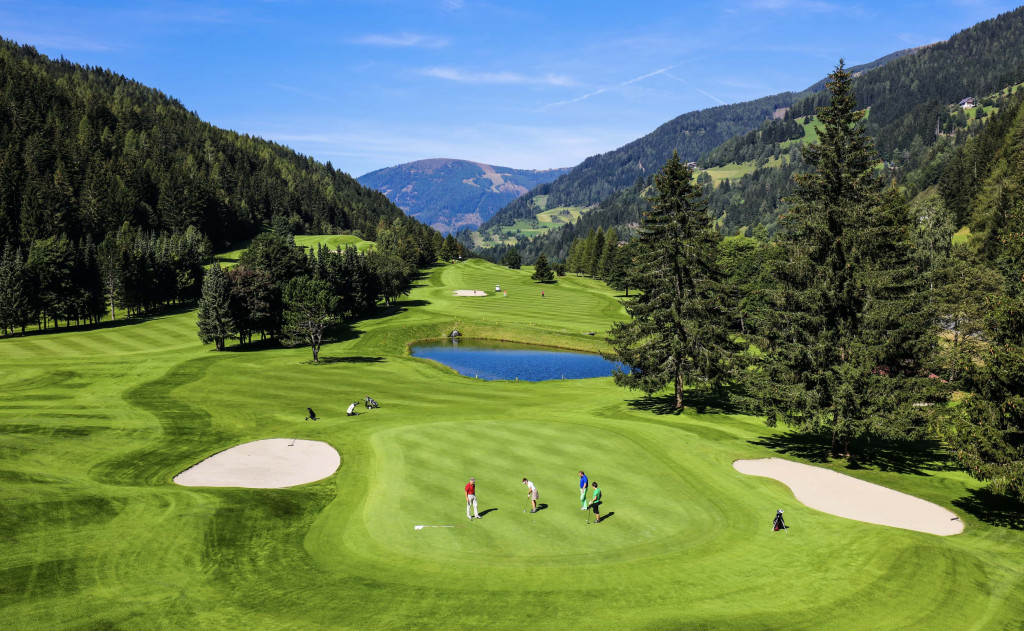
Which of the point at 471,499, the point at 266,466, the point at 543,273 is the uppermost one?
the point at 543,273

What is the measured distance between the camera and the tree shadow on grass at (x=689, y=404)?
161ft

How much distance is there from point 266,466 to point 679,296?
33.1 m

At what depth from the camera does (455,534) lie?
2311 centimetres

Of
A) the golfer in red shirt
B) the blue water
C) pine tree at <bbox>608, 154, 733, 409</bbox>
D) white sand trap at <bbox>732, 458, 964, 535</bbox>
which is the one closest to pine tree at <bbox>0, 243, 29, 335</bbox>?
the blue water

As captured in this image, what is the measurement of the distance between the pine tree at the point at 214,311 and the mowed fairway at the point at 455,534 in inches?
1250

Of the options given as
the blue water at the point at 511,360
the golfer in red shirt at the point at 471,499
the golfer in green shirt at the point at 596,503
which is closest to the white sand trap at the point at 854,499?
the golfer in green shirt at the point at 596,503

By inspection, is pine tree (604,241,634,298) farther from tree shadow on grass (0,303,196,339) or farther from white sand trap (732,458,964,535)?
white sand trap (732,458,964,535)

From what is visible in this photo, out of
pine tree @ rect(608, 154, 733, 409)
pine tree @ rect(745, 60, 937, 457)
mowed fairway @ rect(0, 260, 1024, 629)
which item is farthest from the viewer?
pine tree @ rect(608, 154, 733, 409)

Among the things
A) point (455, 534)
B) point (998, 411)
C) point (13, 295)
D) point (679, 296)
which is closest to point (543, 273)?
point (13, 295)

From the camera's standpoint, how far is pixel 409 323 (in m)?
112

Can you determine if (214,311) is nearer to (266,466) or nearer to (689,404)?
(266,466)

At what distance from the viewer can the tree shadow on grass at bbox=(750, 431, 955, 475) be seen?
35.3 metres

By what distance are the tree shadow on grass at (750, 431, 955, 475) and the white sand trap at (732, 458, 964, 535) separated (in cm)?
298

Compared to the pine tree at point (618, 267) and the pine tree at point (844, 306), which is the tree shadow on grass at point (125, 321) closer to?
the pine tree at point (844, 306)
